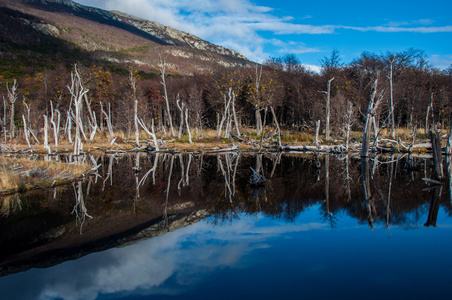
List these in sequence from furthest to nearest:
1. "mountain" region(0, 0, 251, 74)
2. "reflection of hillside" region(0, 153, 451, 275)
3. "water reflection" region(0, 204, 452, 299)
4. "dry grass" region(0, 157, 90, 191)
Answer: "mountain" region(0, 0, 251, 74)
"dry grass" region(0, 157, 90, 191)
"reflection of hillside" region(0, 153, 451, 275)
"water reflection" region(0, 204, 452, 299)

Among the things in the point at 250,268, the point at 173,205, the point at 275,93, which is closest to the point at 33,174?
the point at 173,205

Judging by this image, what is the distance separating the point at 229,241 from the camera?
756 cm

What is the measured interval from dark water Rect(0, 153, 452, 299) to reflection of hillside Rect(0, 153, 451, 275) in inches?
1.7

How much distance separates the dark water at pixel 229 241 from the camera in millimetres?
5426

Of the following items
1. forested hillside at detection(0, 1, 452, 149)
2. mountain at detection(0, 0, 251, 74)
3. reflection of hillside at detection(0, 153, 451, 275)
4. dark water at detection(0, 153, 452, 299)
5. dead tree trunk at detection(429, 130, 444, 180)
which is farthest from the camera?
mountain at detection(0, 0, 251, 74)

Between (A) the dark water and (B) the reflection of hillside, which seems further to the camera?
(B) the reflection of hillside

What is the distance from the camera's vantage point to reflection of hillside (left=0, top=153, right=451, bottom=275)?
24.6 ft

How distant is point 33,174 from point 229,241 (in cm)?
1077

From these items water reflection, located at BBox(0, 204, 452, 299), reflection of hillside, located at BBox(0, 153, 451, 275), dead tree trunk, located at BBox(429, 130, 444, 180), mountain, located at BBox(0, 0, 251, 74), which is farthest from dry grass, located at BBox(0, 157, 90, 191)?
mountain, located at BBox(0, 0, 251, 74)

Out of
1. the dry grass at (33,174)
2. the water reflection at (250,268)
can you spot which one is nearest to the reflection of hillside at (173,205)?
the water reflection at (250,268)

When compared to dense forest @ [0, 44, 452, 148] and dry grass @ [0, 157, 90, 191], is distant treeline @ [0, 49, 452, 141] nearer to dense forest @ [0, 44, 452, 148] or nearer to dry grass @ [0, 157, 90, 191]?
dense forest @ [0, 44, 452, 148]

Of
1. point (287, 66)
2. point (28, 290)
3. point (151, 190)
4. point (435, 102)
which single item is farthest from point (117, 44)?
point (28, 290)

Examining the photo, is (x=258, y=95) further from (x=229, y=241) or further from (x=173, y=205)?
(x=229, y=241)

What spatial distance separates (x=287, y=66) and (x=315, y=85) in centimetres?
756
